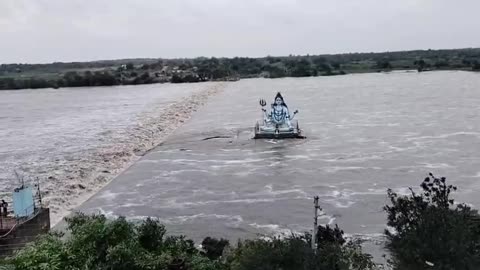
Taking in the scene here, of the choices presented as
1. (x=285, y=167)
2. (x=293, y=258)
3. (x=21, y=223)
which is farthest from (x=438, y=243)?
(x=285, y=167)

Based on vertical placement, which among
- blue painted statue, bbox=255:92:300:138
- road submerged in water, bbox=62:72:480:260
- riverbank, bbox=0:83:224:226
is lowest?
riverbank, bbox=0:83:224:226

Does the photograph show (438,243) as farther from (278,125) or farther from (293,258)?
(278,125)

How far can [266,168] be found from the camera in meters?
31.1

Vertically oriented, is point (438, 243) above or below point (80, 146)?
above

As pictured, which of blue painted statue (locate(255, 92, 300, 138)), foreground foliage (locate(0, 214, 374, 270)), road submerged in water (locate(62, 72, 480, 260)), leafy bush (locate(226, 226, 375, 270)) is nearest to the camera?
leafy bush (locate(226, 226, 375, 270))

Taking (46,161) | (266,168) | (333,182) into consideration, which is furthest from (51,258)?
(46,161)

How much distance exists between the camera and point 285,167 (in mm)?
31109

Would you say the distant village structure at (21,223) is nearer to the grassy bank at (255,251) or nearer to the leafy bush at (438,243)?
the grassy bank at (255,251)

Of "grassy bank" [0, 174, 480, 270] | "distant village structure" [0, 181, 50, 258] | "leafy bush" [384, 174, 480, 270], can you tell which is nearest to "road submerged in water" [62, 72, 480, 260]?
"distant village structure" [0, 181, 50, 258]

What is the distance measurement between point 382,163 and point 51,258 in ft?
71.6

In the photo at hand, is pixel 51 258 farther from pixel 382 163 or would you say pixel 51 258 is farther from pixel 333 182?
pixel 382 163

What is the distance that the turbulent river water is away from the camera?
72.1 ft

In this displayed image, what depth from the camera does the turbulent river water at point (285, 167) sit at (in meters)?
22.0

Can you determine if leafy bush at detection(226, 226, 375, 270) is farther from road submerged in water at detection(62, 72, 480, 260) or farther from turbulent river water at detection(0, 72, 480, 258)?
turbulent river water at detection(0, 72, 480, 258)
